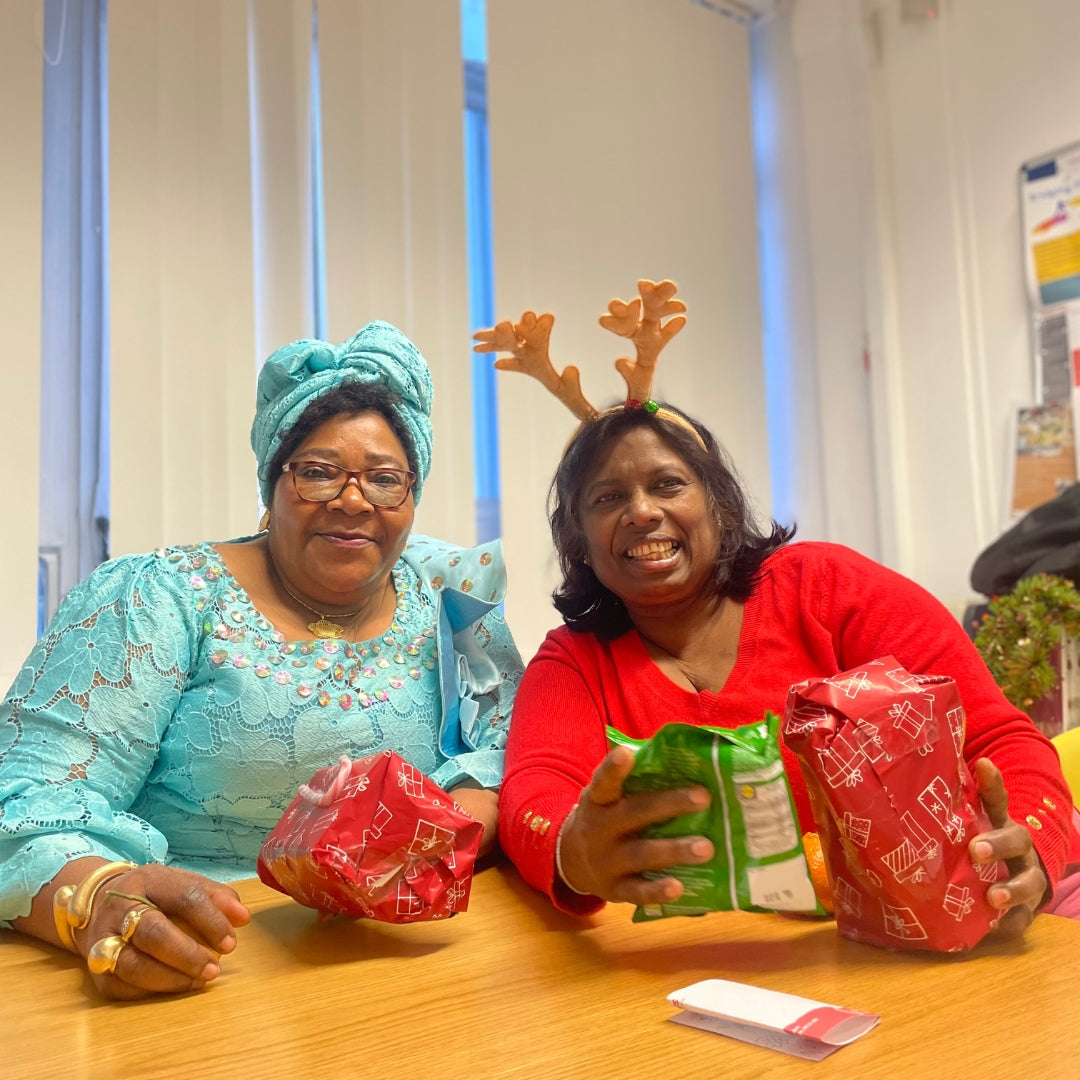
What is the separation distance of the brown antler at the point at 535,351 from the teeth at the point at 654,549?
26 centimetres

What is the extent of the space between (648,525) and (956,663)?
1.38 ft

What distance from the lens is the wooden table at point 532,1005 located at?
28.5 inches

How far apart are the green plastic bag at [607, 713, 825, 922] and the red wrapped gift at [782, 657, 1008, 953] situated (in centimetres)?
4

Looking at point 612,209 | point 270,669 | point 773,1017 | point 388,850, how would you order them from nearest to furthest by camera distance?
point 773,1017 → point 388,850 → point 270,669 → point 612,209

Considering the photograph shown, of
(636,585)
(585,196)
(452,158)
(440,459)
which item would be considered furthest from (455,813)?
(585,196)

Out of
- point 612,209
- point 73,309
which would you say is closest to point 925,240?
point 612,209

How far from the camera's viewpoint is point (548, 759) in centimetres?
128

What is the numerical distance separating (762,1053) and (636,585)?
771 mm

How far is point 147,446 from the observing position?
8.75ft

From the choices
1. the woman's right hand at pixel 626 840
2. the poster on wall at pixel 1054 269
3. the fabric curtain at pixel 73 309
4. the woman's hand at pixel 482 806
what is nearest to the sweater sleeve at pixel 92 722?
the woman's hand at pixel 482 806

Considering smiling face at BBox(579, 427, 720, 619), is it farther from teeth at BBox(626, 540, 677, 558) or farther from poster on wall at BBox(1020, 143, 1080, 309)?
poster on wall at BBox(1020, 143, 1080, 309)

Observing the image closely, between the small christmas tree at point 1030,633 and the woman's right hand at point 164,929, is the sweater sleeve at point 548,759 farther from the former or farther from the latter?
the small christmas tree at point 1030,633

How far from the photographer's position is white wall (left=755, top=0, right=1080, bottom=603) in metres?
3.58

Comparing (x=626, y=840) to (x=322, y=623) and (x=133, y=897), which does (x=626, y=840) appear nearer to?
(x=133, y=897)
